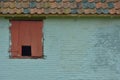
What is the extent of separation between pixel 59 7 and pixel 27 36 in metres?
1.45

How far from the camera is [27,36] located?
46.7 feet

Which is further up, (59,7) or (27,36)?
(59,7)

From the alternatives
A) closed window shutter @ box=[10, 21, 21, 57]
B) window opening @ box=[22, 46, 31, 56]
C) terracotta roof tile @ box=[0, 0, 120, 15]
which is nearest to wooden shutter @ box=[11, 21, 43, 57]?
closed window shutter @ box=[10, 21, 21, 57]

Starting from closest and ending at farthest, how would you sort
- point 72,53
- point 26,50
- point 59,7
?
point 59,7 → point 72,53 → point 26,50

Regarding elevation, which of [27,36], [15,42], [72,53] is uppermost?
[27,36]

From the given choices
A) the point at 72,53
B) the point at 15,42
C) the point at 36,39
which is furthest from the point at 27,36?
the point at 72,53

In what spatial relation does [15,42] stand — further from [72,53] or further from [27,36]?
[72,53]

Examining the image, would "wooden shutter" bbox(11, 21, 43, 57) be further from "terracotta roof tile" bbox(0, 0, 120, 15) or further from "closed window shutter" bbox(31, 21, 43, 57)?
"terracotta roof tile" bbox(0, 0, 120, 15)

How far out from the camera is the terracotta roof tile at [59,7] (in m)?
13.9

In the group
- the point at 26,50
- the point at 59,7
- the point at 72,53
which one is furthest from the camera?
the point at 26,50

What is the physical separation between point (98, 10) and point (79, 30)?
3.12ft

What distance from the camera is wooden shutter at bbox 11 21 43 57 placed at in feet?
46.7

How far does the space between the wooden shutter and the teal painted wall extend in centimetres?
20

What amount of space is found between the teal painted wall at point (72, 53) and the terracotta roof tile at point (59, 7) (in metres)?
A: 0.46
